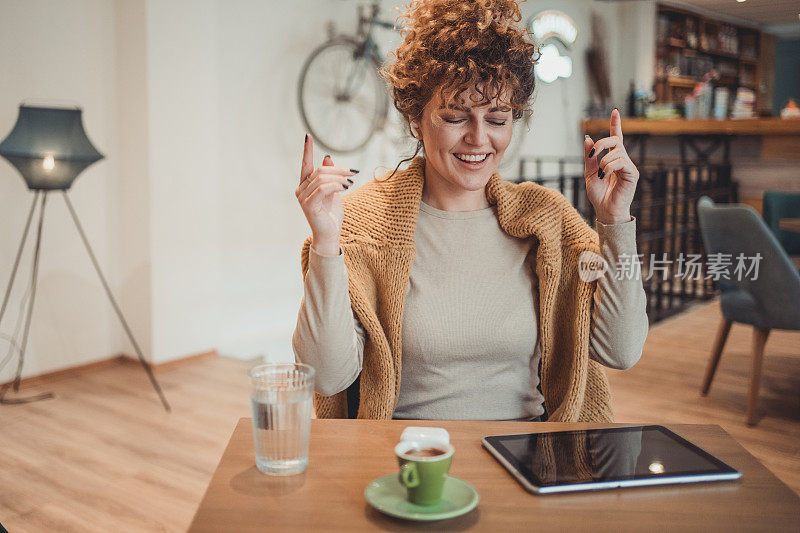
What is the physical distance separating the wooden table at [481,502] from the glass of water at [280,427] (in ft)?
0.06

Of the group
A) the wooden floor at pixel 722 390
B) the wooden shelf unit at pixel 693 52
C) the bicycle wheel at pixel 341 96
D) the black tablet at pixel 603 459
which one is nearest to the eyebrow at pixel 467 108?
the black tablet at pixel 603 459

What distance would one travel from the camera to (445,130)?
130cm

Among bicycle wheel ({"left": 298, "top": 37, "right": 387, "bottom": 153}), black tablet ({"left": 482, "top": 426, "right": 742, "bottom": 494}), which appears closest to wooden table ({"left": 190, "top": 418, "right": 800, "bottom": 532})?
black tablet ({"left": 482, "top": 426, "right": 742, "bottom": 494})

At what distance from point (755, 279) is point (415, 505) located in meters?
2.51

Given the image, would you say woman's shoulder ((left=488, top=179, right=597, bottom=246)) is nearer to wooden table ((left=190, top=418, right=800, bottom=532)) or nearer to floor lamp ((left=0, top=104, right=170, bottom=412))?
wooden table ((left=190, top=418, right=800, bottom=532))

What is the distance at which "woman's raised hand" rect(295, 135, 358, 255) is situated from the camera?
1.08 metres

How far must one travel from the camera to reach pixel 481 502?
2.62ft

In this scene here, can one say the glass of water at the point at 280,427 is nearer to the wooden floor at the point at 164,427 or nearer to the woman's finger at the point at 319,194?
the woman's finger at the point at 319,194

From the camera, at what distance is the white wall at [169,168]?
3.31m

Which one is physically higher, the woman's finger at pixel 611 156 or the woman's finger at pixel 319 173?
the woman's finger at pixel 611 156

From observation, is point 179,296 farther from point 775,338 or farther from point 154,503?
point 775,338

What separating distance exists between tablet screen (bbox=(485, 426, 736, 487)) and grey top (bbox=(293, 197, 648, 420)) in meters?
0.29

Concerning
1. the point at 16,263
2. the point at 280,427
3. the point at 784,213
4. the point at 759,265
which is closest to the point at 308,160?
the point at 280,427

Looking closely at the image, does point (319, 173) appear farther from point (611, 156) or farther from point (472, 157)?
point (611, 156)
